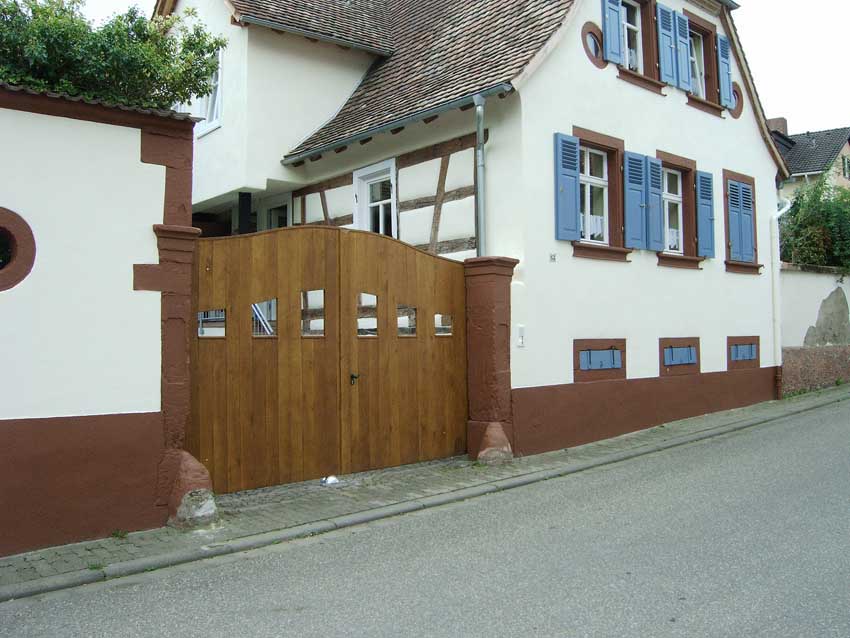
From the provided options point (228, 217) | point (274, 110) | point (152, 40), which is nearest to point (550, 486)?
point (152, 40)

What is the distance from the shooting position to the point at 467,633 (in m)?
4.24

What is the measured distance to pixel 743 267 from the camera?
14.2m

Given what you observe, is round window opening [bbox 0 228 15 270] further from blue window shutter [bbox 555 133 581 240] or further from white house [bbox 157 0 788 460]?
blue window shutter [bbox 555 133 581 240]

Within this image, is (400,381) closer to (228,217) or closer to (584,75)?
(584,75)

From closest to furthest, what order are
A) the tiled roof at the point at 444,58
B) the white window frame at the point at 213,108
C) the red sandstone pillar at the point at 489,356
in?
the red sandstone pillar at the point at 489,356 → the tiled roof at the point at 444,58 → the white window frame at the point at 213,108

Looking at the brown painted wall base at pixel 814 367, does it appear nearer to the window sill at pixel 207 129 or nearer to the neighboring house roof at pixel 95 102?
the window sill at pixel 207 129

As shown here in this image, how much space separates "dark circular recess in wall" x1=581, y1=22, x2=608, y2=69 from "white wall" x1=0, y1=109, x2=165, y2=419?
6893 millimetres

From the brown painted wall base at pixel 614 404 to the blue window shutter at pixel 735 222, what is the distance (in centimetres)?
209

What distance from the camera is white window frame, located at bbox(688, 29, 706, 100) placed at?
540 inches

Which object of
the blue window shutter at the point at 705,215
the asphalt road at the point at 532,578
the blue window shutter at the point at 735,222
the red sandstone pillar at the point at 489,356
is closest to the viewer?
the asphalt road at the point at 532,578

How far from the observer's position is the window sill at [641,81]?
11812mm

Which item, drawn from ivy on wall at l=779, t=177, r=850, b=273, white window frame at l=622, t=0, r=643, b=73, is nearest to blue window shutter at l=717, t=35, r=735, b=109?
white window frame at l=622, t=0, r=643, b=73

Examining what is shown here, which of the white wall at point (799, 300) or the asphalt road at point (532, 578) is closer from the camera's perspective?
the asphalt road at point (532, 578)

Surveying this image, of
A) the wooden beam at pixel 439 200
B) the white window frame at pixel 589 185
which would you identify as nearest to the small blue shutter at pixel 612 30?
the white window frame at pixel 589 185
